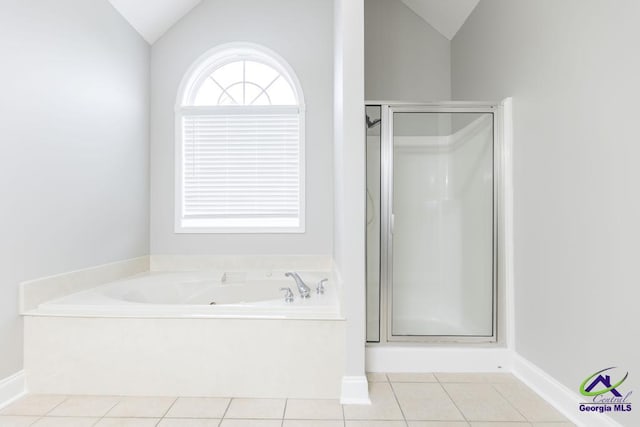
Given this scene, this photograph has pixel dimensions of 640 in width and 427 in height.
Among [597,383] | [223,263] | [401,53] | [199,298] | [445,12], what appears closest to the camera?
[597,383]

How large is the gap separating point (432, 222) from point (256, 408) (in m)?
1.55

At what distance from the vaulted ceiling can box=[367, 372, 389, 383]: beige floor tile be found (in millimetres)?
2735

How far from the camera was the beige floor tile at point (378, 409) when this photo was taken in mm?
1804

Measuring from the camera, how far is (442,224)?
99.6 inches

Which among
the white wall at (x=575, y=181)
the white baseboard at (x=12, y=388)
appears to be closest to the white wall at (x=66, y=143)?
the white baseboard at (x=12, y=388)

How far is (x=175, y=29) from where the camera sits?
3246 mm

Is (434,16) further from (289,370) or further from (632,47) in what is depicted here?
(289,370)

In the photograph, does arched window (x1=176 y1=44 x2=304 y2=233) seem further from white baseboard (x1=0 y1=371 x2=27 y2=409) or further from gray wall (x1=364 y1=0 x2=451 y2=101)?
white baseboard (x1=0 y1=371 x2=27 y2=409)

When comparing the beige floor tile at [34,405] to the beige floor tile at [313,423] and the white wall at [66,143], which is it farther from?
the beige floor tile at [313,423]

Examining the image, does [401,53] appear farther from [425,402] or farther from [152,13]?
[425,402]

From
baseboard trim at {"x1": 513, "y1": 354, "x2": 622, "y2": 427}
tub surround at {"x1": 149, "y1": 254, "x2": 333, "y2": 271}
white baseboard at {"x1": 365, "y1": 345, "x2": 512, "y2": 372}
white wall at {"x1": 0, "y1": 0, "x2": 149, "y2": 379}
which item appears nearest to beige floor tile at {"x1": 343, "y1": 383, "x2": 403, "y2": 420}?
white baseboard at {"x1": 365, "y1": 345, "x2": 512, "y2": 372}

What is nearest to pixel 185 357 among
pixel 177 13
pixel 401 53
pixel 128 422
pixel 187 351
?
pixel 187 351

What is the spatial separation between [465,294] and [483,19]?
77.5 inches

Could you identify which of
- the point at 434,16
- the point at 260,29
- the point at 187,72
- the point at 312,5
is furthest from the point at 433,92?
the point at 187,72
